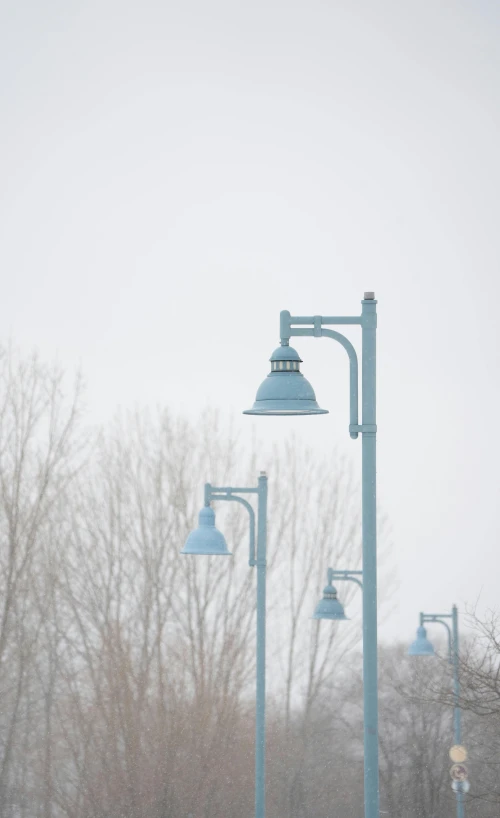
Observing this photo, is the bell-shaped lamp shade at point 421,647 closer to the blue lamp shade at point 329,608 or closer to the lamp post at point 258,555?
the blue lamp shade at point 329,608

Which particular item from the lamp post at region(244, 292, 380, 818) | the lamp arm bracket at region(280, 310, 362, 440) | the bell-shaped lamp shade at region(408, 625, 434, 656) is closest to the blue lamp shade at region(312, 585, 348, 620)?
the bell-shaped lamp shade at region(408, 625, 434, 656)

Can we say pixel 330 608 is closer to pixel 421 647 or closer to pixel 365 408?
pixel 421 647

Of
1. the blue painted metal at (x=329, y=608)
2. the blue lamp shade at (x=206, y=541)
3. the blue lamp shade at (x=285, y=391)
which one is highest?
the blue lamp shade at (x=285, y=391)

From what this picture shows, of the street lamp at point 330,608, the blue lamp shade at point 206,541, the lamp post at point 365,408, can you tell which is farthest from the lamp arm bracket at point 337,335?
the street lamp at point 330,608

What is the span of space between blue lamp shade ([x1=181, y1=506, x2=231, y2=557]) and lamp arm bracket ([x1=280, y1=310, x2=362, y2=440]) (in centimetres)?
589

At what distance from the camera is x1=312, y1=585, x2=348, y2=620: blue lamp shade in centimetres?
1988

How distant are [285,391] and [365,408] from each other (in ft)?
2.20

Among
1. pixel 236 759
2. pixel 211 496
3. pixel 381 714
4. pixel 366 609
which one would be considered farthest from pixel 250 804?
pixel 366 609

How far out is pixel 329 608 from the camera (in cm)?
2003

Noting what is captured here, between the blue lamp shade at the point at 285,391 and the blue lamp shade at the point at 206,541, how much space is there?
5661 mm

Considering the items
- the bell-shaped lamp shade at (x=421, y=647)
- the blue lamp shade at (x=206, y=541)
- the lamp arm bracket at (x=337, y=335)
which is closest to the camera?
the lamp arm bracket at (x=337, y=335)

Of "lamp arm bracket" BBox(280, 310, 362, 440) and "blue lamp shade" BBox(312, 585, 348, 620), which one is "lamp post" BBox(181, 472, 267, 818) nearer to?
"blue lamp shade" BBox(312, 585, 348, 620)

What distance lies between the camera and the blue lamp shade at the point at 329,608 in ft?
65.2

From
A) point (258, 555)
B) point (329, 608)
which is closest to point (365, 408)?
point (258, 555)
